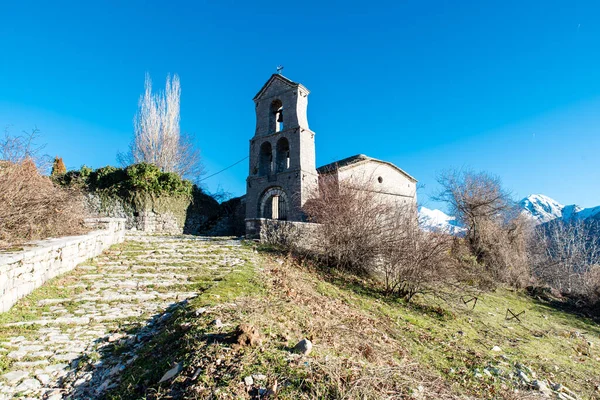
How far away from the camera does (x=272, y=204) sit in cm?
1823

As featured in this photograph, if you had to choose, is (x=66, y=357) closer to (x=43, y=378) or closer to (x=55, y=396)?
(x=43, y=378)

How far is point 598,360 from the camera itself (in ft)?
22.6

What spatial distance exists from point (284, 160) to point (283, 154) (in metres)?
0.38

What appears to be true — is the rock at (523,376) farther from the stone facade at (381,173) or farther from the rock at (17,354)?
the stone facade at (381,173)

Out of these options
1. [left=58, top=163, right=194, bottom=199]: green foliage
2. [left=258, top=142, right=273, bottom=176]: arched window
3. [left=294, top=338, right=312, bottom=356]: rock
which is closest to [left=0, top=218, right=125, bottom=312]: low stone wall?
[left=294, top=338, right=312, bottom=356]: rock

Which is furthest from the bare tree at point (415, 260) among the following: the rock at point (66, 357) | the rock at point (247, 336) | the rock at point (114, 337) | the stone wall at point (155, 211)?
the stone wall at point (155, 211)

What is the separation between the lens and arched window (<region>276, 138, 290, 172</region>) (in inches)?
722

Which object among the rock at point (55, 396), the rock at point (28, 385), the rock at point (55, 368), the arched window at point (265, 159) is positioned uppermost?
the arched window at point (265, 159)

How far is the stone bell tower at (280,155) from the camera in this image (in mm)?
16812

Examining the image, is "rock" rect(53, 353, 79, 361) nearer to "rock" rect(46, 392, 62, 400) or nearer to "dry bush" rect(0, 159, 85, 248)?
"rock" rect(46, 392, 62, 400)

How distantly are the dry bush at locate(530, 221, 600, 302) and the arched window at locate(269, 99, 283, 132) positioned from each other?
1729 centimetres

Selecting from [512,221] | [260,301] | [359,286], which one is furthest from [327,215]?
[512,221]

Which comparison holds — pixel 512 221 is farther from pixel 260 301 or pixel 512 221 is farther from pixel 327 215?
pixel 260 301

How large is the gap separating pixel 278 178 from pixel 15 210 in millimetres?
12469
